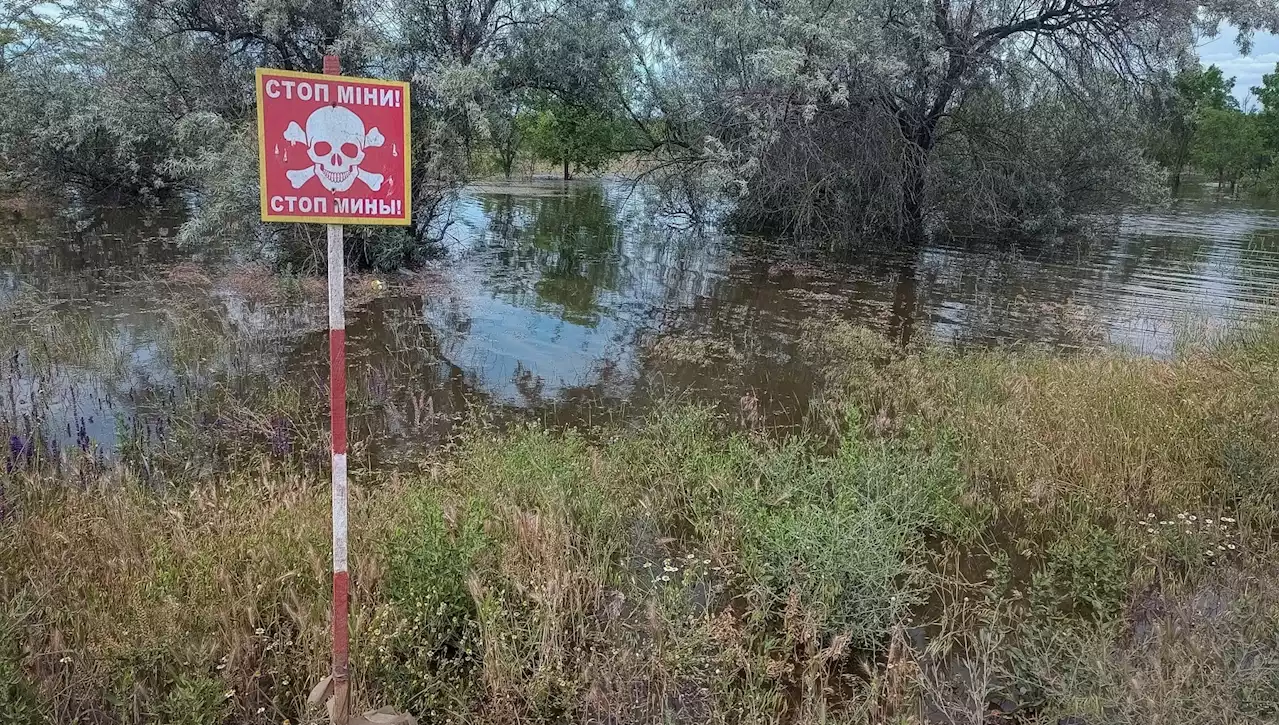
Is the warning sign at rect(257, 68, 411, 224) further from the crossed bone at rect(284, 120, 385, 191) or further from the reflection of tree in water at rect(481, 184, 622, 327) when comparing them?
the reflection of tree in water at rect(481, 184, 622, 327)

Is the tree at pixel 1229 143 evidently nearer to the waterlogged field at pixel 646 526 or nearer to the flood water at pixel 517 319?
the flood water at pixel 517 319

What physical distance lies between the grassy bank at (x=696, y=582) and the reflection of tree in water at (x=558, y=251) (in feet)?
19.1

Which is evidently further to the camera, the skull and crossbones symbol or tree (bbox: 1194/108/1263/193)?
tree (bbox: 1194/108/1263/193)

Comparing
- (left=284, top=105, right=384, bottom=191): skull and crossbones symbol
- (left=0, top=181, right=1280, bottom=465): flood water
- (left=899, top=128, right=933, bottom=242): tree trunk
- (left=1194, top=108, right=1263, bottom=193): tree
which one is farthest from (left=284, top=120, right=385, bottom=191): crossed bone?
(left=1194, top=108, right=1263, bottom=193): tree

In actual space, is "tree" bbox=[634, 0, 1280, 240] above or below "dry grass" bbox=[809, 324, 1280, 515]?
above

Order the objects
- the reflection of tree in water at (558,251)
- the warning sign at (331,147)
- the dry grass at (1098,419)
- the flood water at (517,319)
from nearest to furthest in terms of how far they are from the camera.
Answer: the warning sign at (331,147), the dry grass at (1098,419), the flood water at (517,319), the reflection of tree in water at (558,251)

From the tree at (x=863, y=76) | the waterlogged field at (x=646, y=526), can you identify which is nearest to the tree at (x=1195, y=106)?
the tree at (x=863, y=76)

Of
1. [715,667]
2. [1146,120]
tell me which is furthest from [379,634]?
[1146,120]

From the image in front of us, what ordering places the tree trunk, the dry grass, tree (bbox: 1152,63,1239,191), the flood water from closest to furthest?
the dry grass → the flood water → the tree trunk → tree (bbox: 1152,63,1239,191)

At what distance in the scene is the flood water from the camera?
22.3 feet

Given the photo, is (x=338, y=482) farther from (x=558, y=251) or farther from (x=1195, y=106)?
(x=1195, y=106)

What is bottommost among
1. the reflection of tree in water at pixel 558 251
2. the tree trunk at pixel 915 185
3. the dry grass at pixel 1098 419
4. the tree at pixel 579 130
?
the dry grass at pixel 1098 419

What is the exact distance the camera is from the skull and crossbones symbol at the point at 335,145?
2.62 meters

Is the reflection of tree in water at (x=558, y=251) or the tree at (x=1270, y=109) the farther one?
the tree at (x=1270, y=109)
